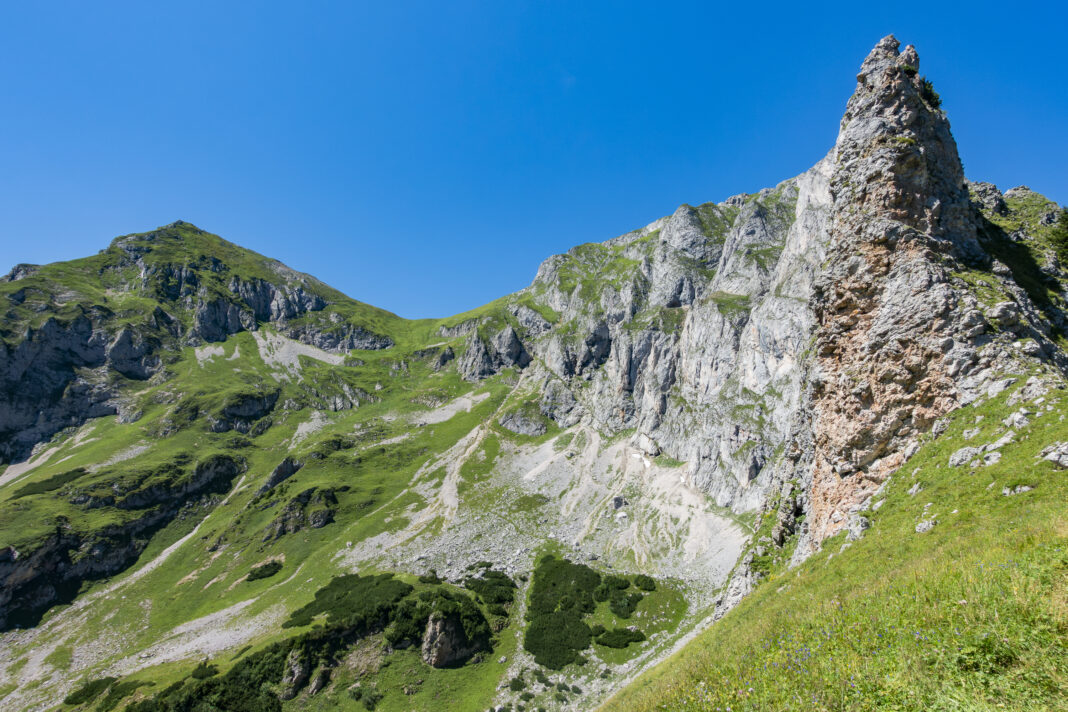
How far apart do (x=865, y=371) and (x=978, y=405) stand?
17.6 feet

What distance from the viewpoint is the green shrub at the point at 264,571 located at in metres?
105

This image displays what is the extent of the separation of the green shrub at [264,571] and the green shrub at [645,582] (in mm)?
87692

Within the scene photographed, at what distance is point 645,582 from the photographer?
7919 centimetres

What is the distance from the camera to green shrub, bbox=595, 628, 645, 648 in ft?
206

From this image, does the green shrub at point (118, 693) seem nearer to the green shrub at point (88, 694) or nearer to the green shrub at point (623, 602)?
the green shrub at point (88, 694)

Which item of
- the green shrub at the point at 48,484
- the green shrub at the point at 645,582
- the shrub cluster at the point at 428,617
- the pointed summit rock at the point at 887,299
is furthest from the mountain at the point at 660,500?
the green shrub at the point at 48,484

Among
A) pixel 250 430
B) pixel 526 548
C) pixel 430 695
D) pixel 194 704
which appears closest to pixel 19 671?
pixel 194 704

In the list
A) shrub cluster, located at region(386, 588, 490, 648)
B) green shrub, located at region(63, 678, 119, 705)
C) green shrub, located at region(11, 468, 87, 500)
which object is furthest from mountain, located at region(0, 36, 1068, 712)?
green shrub, located at region(11, 468, 87, 500)

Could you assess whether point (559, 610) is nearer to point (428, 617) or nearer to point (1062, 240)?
point (428, 617)

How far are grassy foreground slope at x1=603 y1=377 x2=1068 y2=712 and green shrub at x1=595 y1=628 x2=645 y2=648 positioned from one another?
55.5m

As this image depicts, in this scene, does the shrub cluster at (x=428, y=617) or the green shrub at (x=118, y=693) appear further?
the shrub cluster at (x=428, y=617)

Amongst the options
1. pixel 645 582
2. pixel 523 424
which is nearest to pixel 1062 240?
pixel 645 582

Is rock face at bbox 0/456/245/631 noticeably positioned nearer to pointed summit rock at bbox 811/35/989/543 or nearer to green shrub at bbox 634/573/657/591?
green shrub at bbox 634/573/657/591

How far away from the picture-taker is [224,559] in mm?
115188
